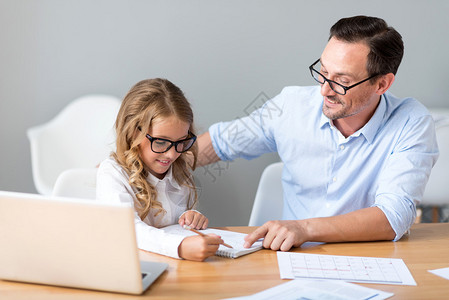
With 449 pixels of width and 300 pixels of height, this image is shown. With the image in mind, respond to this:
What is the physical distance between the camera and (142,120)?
1797 millimetres

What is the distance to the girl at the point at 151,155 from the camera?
68.6 inches

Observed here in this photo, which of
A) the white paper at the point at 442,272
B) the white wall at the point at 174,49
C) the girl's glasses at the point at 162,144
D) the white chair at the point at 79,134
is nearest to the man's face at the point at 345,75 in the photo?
→ the girl's glasses at the point at 162,144

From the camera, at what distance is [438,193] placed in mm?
2734

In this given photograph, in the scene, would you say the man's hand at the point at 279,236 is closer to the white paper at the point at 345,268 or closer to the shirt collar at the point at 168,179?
the white paper at the point at 345,268

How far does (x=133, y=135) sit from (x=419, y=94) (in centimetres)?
201

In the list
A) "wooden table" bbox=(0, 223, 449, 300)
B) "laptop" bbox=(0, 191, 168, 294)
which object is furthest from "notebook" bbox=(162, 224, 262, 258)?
"laptop" bbox=(0, 191, 168, 294)

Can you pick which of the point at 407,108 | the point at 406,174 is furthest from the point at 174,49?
the point at 406,174

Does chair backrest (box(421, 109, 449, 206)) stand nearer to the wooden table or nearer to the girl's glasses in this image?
the wooden table

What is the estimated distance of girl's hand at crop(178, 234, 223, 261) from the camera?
146 centimetres

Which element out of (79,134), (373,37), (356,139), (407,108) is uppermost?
(373,37)

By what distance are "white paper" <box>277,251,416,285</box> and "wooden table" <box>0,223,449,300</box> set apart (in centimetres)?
3

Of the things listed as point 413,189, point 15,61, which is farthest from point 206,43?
point 413,189

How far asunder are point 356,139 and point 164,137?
0.70 m

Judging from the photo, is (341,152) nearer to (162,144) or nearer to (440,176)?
(162,144)
